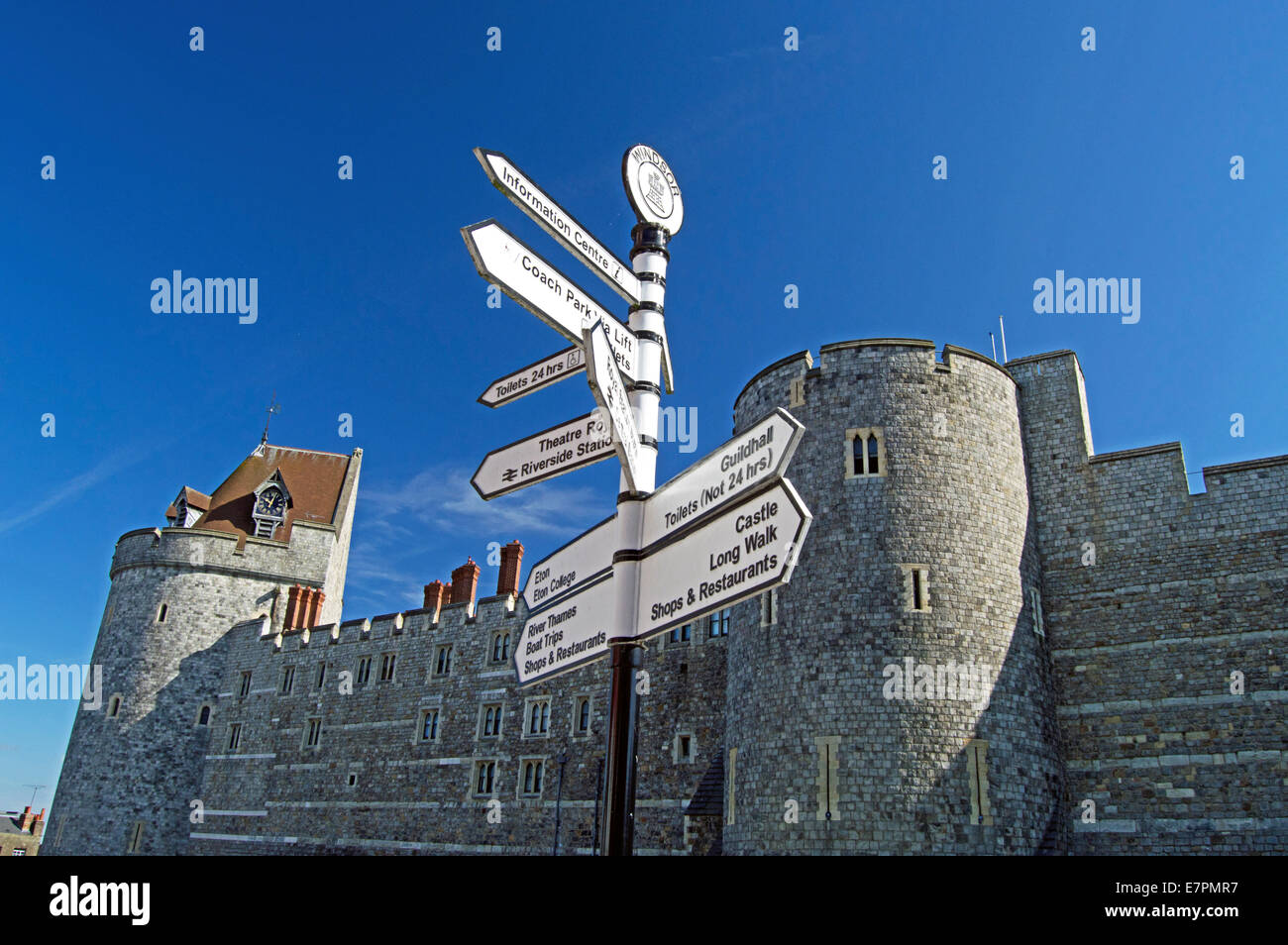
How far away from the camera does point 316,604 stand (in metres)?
36.8

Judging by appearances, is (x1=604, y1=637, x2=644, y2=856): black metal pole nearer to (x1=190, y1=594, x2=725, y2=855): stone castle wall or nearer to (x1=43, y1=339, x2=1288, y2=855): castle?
(x1=43, y1=339, x2=1288, y2=855): castle

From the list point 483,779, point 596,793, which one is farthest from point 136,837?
point 596,793

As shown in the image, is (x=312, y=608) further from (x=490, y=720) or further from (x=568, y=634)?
(x=568, y=634)

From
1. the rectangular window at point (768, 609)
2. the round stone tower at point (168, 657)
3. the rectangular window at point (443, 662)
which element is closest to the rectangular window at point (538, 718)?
the rectangular window at point (443, 662)

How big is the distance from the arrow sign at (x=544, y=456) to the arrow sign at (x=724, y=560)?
84 cm

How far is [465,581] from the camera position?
30906mm

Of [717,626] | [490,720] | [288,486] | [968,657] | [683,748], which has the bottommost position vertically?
[683,748]

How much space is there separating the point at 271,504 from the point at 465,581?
582 inches

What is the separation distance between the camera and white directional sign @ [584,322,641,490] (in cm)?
378

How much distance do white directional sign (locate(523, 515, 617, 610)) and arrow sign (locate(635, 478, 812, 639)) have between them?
0.35 metres

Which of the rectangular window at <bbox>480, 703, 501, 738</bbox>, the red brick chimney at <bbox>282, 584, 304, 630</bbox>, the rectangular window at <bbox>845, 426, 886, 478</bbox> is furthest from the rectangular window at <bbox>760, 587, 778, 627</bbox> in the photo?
the red brick chimney at <bbox>282, 584, 304, 630</bbox>
